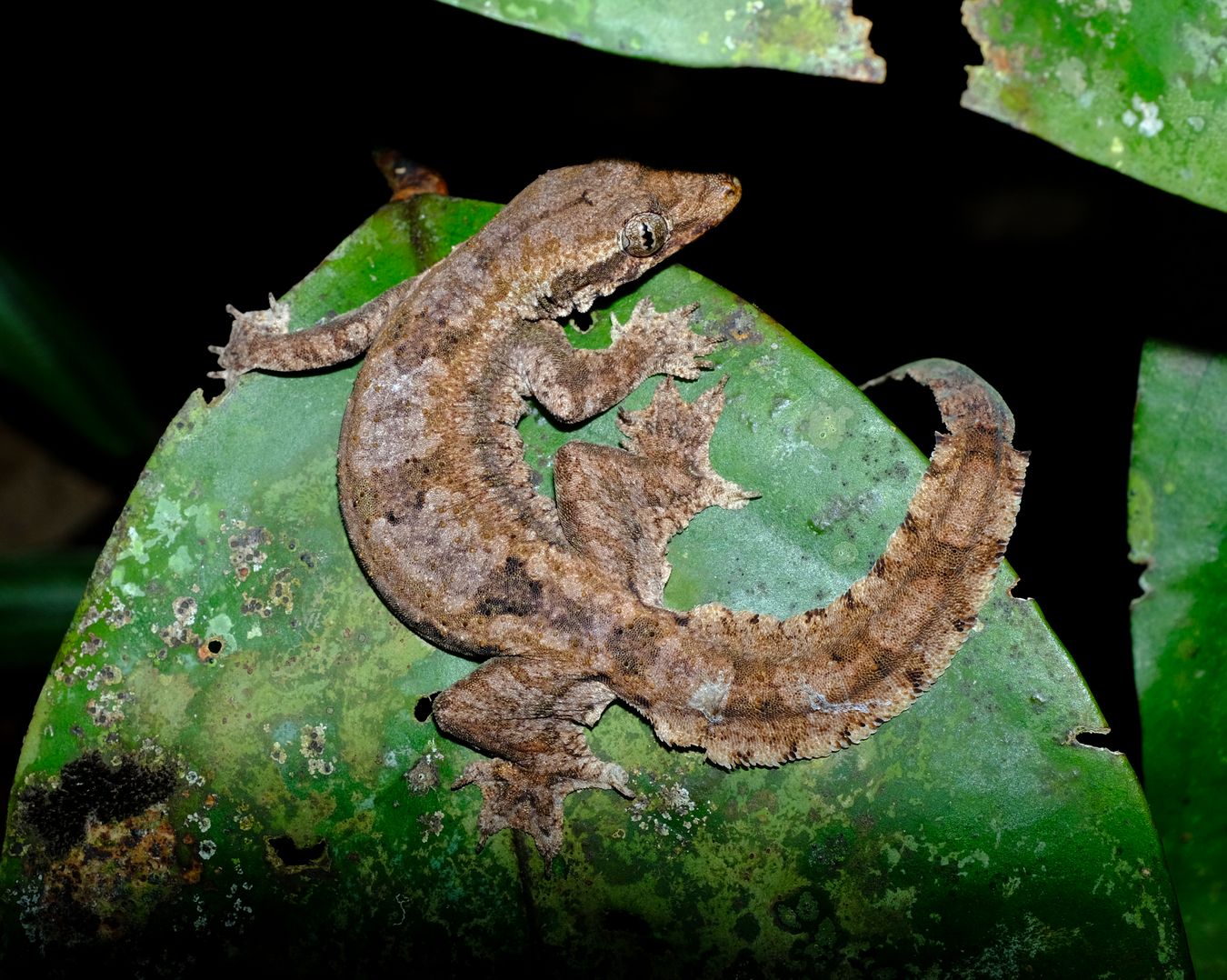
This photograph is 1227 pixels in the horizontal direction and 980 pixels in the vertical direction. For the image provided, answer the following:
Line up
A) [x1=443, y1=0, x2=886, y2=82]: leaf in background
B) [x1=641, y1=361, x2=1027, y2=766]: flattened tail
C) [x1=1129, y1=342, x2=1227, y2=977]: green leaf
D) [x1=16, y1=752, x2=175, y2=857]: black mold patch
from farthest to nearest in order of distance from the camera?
1. [x1=16, y1=752, x2=175, y2=857]: black mold patch
2. [x1=1129, y1=342, x2=1227, y2=977]: green leaf
3. [x1=641, y1=361, x2=1027, y2=766]: flattened tail
4. [x1=443, y1=0, x2=886, y2=82]: leaf in background

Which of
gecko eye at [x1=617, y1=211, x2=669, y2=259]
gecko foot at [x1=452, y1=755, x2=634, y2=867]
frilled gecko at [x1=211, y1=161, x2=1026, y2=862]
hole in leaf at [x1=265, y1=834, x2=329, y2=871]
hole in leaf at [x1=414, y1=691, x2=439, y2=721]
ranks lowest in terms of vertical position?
hole in leaf at [x1=265, y1=834, x2=329, y2=871]

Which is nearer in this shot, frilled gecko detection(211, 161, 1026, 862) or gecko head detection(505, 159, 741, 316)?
frilled gecko detection(211, 161, 1026, 862)

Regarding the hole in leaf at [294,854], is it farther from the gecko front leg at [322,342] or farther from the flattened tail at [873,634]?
the gecko front leg at [322,342]

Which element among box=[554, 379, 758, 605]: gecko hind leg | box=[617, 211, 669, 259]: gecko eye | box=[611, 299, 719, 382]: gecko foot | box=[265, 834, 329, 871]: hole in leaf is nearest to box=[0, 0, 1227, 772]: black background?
box=[617, 211, 669, 259]: gecko eye

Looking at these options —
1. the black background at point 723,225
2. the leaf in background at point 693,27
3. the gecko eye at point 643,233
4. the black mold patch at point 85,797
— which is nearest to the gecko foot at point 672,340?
the gecko eye at point 643,233

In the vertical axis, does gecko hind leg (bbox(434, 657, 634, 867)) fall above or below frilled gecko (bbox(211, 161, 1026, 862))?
below

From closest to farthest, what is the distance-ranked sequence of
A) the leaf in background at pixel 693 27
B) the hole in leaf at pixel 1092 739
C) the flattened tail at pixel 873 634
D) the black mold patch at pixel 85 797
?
the leaf in background at pixel 693 27 → the hole in leaf at pixel 1092 739 → the flattened tail at pixel 873 634 → the black mold patch at pixel 85 797

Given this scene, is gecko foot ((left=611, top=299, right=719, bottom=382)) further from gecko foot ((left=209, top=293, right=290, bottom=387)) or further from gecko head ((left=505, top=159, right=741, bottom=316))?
gecko foot ((left=209, top=293, right=290, bottom=387))
